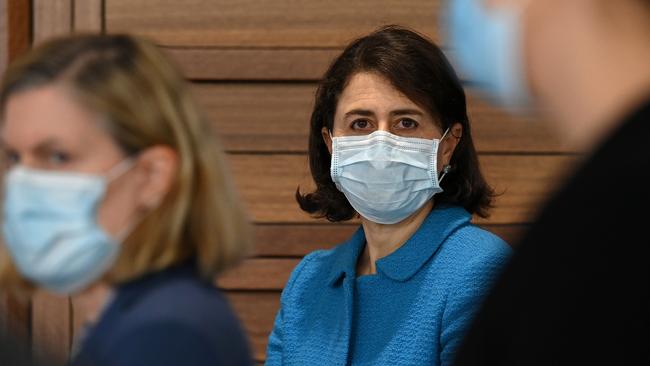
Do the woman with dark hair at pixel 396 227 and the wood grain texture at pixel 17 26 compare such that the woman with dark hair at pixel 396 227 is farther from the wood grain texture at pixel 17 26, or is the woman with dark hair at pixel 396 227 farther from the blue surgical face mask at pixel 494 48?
the blue surgical face mask at pixel 494 48

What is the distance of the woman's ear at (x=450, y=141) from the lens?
9.78 feet

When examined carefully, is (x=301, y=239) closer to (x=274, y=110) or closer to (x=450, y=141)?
(x=274, y=110)

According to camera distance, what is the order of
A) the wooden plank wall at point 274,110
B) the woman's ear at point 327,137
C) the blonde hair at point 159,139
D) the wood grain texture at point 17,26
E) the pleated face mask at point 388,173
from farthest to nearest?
the wooden plank wall at point 274,110 < the wood grain texture at point 17,26 < the woman's ear at point 327,137 < the pleated face mask at point 388,173 < the blonde hair at point 159,139

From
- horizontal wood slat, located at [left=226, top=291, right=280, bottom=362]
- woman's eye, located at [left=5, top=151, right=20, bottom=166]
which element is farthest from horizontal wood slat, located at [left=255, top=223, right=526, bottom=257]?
woman's eye, located at [left=5, top=151, right=20, bottom=166]

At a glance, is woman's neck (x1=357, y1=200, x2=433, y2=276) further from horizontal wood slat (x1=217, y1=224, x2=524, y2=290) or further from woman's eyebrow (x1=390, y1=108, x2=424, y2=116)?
horizontal wood slat (x1=217, y1=224, x2=524, y2=290)

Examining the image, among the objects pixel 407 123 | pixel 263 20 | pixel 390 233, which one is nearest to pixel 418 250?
pixel 390 233

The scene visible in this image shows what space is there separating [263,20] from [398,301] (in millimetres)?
1160

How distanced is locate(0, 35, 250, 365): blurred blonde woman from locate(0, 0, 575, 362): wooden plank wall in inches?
75.7

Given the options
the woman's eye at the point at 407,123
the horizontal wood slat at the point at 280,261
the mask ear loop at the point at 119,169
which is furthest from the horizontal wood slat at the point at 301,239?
the mask ear loop at the point at 119,169

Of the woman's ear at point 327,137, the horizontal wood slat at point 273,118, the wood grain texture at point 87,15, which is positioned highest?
the wood grain texture at point 87,15

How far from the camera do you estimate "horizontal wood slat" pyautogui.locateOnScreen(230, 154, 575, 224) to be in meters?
3.65

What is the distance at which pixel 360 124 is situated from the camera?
2.94 m

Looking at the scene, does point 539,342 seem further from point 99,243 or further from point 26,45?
point 26,45

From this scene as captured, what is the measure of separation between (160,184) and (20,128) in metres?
0.21
